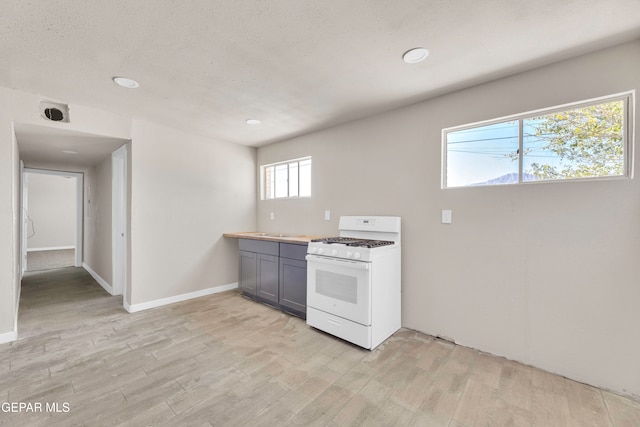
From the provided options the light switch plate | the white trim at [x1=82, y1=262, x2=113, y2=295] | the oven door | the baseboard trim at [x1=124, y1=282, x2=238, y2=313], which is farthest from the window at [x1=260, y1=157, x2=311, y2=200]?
the white trim at [x1=82, y1=262, x2=113, y2=295]

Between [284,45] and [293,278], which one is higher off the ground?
[284,45]

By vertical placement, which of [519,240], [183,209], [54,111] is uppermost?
[54,111]

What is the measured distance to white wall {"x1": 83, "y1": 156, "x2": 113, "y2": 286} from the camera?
169 inches

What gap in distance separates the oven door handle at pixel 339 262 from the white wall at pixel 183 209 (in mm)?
1965

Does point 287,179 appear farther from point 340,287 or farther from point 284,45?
point 284,45

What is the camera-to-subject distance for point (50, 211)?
8.46m

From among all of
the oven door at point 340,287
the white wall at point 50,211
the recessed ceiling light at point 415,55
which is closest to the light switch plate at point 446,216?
the oven door at point 340,287

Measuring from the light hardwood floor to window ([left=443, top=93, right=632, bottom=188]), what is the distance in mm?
1552

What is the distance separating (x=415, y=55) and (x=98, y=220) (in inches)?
222

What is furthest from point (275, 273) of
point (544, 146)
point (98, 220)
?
point (98, 220)

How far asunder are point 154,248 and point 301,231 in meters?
1.93

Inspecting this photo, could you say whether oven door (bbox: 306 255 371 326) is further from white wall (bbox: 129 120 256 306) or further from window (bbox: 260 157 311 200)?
white wall (bbox: 129 120 256 306)

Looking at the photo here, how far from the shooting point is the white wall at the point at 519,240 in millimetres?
1877

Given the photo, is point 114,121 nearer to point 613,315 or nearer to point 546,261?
point 546,261
